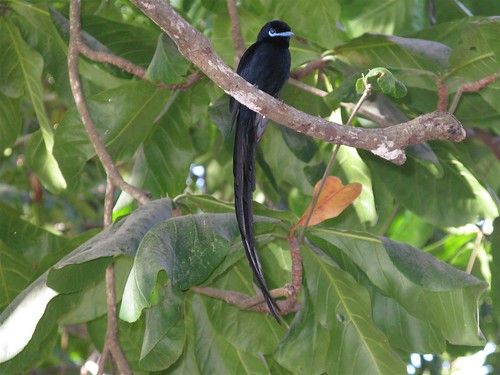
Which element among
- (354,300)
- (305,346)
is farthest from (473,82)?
(305,346)

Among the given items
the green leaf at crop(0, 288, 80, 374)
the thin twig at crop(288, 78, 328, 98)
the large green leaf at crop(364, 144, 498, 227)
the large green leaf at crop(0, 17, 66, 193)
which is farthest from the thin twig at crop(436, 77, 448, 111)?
the large green leaf at crop(0, 17, 66, 193)

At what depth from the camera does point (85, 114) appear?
276 centimetres

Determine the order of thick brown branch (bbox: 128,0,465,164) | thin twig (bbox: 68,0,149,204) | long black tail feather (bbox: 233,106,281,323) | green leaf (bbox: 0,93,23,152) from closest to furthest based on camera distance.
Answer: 1. thick brown branch (bbox: 128,0,465,164)
2. long black tail feather (bbox: 233,106,281,323)
3. thin twig (bbox: 68,0,149,204)
4. green leaf (bbox: 0,93,23,152)

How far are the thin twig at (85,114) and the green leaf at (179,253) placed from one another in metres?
0.29

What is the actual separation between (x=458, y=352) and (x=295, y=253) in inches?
50.2

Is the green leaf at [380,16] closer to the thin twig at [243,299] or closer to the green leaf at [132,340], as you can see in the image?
the thin twig at [243,299]

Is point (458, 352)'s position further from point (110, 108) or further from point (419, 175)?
point (110, 108)

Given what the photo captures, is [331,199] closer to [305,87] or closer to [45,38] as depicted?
[305,87]

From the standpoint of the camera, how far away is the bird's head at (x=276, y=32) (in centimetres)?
276

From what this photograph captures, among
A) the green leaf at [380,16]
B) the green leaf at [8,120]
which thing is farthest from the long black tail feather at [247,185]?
the green leaf at [8,120]

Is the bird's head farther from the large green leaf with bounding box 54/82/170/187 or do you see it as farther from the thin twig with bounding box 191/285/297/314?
the thin twig with bounding box 191/285/297/314

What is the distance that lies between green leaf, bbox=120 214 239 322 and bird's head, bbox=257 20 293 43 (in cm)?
69

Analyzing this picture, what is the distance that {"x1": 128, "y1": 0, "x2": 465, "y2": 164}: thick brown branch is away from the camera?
1.93 m

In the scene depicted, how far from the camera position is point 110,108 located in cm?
291
